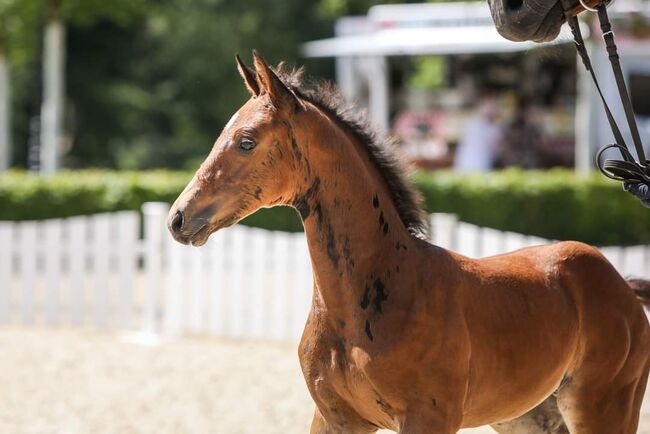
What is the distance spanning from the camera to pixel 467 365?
3.51 m

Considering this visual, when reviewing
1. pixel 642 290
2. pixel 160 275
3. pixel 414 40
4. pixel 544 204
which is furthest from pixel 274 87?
pixel 414 40

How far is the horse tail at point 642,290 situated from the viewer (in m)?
4.36

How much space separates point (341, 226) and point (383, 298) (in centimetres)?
29

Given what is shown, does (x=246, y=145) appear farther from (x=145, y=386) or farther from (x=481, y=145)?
(x=481, y=145)

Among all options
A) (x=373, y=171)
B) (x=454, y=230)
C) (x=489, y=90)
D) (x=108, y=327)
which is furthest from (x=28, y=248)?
→ (x=489, y=90)

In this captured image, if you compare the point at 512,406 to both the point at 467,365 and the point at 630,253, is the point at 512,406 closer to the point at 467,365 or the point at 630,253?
the point at 467,365

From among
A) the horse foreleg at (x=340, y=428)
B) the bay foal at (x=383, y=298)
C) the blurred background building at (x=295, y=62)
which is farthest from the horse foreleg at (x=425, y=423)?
the blurred background building at (x=295, y=62)

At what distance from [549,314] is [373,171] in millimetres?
883

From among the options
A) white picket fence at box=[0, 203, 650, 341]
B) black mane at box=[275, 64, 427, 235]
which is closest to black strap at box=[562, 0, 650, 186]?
black mane at box=[275, 64, 427, 235]

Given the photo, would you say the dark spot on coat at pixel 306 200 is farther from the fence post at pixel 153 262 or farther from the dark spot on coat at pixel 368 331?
the fence post at pixel 153 262

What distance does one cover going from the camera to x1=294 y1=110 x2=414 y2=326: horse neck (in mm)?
3504

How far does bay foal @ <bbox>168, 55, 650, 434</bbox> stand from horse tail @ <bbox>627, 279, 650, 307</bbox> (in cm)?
46

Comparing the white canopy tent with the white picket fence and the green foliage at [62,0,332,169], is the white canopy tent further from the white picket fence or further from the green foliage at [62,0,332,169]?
the green foliage at [62,0,332,169]

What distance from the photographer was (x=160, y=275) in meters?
9.55
